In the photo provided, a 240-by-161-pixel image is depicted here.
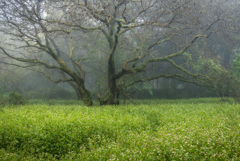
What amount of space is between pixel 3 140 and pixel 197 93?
26883 millimetres

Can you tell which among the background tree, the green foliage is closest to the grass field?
the background tree

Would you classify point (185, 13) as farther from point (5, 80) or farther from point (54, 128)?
point (5, 80)

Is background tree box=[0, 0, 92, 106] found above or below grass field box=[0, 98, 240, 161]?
above

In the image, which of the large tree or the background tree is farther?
the background tree

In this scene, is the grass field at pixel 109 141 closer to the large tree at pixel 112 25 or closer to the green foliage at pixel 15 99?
the large tree at pixel 112 25

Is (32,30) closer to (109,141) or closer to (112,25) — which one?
(112,25)

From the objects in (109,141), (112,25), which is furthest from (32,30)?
(109,141)

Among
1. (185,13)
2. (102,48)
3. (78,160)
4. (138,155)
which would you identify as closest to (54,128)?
(78,160)

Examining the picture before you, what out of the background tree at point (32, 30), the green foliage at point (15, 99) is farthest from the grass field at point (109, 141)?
the green foliage at point (15, 99)

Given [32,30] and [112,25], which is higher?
[112,25]

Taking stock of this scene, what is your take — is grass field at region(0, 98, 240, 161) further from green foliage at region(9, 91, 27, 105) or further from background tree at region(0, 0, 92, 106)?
green foliage at region(9, 91, 27, 105)

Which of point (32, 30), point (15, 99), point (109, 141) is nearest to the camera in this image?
point (109, 141)

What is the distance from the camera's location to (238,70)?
16656 millimetres

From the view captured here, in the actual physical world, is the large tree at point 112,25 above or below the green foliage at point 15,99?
above
